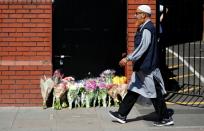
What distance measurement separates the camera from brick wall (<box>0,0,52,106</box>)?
10320mm

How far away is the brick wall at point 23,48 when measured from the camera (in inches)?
406

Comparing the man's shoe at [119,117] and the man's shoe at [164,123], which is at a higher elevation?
the man's shoe at [119,117]

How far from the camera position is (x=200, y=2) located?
23.8 metres

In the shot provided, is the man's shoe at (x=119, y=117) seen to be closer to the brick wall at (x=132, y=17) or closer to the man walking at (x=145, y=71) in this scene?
the man walking at (x=145, y=71)

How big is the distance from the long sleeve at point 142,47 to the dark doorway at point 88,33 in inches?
78.3

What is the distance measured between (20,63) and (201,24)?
14706 millimetres

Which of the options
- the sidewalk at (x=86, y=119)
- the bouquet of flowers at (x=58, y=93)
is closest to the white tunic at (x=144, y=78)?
the sidewalk at (x=86, y=119)

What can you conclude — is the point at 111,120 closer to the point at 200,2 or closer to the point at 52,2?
the point at 52,2

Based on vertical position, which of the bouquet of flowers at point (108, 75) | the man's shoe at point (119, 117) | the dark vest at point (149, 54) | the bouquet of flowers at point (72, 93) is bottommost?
the man's shoe at point (119, 117)

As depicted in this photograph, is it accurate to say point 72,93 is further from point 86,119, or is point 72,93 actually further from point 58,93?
point 86,119

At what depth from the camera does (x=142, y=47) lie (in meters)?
8.98

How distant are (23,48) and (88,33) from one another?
4.20 ft

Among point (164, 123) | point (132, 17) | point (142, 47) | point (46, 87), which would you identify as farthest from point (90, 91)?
point (142, 47)

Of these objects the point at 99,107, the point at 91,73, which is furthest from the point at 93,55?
the point at 99,107
